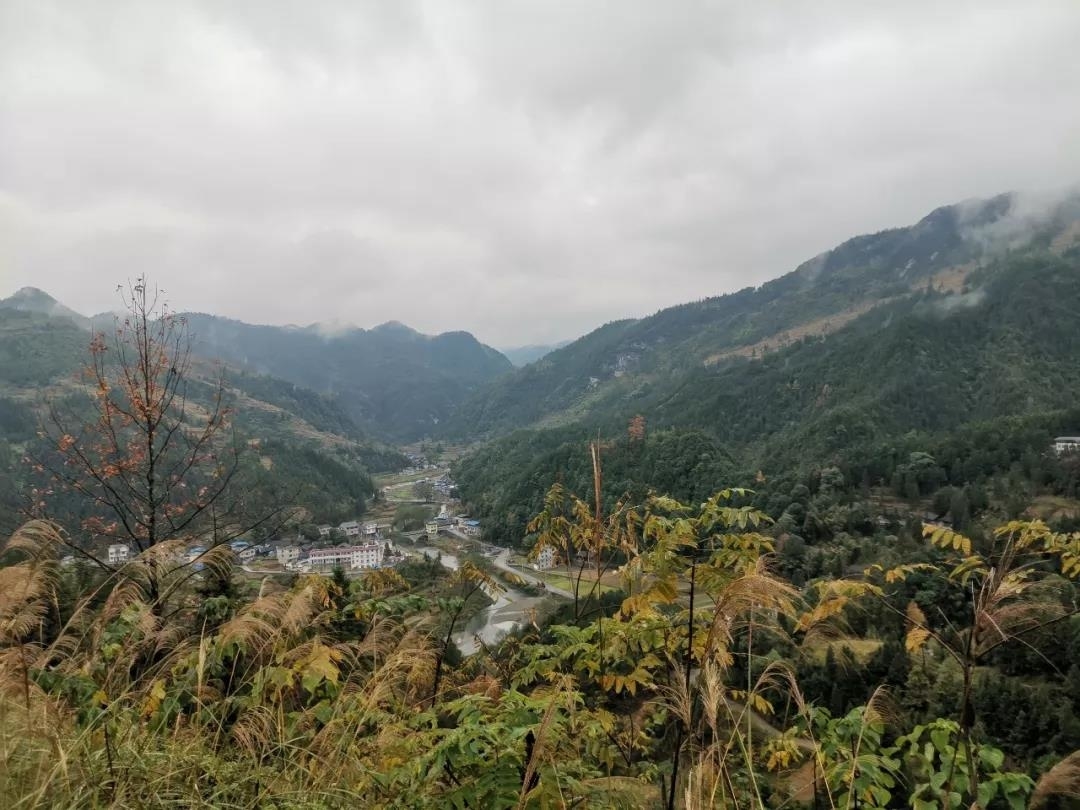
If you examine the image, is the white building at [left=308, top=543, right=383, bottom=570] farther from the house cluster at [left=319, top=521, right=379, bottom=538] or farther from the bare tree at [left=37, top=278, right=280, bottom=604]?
the bare tree at [left=37, top=278, right=280, bottom=604]

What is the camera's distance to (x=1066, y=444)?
66.8 metres

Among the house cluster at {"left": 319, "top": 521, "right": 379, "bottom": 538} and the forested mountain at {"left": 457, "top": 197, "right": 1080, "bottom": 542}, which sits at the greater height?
the forested mountain at {"left": 457, "top": 197, "right": 1080, "bottom": 542}

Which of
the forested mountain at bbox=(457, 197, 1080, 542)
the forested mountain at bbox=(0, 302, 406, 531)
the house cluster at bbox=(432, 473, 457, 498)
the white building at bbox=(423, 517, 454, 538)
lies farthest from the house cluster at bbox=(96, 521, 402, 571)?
the house cluster at bbox=(432, 473, 457, 498)

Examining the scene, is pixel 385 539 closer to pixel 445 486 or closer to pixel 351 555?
pixel 351 555

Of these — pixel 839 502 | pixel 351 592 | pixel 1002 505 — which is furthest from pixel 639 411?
pixel 351 592

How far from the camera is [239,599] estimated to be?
18.0ft

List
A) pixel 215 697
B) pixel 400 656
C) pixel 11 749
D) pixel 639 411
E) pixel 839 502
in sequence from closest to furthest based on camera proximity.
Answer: pixel 11 749 → pixel 215 697 → pixel 400 656 → pixel 839 502 → pixel 639 411

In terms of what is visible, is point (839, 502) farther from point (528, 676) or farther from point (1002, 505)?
point (528, 676)

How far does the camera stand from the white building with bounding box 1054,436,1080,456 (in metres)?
64.2

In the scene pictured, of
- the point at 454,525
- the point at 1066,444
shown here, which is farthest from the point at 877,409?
the point at 454,525

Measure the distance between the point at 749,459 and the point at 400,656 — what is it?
113 m

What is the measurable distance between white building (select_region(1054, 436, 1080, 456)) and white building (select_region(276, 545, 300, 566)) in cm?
9608

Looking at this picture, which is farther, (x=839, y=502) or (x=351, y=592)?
(x=839, y=502)

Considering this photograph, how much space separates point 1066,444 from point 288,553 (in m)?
101
